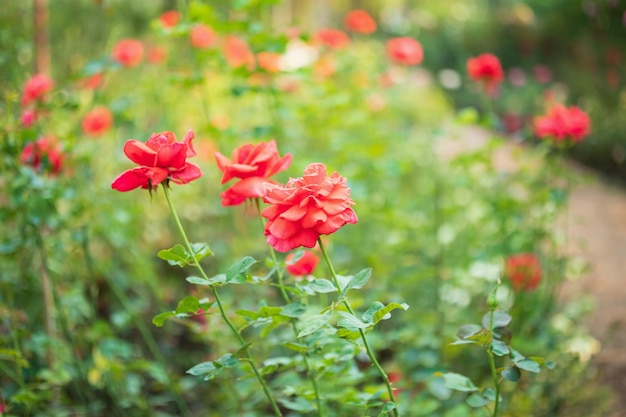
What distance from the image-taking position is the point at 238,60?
3568 mm

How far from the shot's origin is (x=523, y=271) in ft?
7.19

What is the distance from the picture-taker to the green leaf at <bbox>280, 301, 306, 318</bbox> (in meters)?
1.06

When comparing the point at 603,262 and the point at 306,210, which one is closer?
the point at 306,210

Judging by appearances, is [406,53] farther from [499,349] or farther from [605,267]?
[499,349]

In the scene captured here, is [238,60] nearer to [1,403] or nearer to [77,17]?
[1,403]

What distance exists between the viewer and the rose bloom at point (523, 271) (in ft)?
7.16

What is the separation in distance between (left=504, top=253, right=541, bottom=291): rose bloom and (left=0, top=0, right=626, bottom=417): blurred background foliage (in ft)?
0.18

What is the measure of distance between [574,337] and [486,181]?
3.48 ft

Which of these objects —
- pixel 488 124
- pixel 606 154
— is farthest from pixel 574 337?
pixel 606 154

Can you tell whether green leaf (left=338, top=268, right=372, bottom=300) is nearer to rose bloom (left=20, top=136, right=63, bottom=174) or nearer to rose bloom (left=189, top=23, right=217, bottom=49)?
rose bloom (left=20, top=136, right=63, bottom=174)

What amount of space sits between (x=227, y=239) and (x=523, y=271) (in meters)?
1.58

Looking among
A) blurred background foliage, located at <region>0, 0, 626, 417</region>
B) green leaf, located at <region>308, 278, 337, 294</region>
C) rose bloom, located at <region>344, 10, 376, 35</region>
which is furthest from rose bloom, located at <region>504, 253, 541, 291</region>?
rose bloom, located at <region>344, 10, 376, 35</region>

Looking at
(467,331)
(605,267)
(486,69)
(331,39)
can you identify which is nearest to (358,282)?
(467,331)

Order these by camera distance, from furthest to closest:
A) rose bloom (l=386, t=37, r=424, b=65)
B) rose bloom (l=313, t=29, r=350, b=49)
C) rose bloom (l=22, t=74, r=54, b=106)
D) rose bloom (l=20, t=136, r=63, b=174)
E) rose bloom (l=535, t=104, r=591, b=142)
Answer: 1. rose bloom (l=313, t=29, r=350, b=49)
2. rose bloom (l=386, t=37, r=424, b=65)
3. rose bloom (l=535, t=104, r=591, b=142)
4. rose bloom (l=22, t=74, r=54, b=106)
5. rose bloom (l=20, t=136, r=63, b=174)
